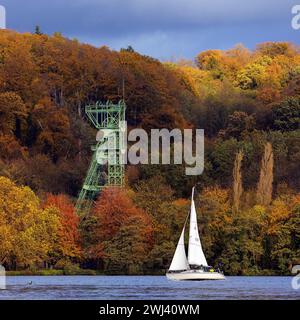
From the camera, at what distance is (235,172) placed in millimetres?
74500

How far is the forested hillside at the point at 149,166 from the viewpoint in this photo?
65.4 meters

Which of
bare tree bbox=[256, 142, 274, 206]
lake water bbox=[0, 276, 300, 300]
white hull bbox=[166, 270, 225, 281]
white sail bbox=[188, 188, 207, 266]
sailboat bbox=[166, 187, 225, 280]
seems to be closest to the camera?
lake water bbox=[0, 276, 300, 300]

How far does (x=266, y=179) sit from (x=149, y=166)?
25.8 ft

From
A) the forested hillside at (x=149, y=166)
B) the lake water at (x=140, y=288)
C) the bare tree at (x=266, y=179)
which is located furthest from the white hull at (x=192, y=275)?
the bare tree at (x=266, y=179)

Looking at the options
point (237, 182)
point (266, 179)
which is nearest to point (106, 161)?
point (237, 182)

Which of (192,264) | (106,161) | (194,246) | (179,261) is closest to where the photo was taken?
(179,261)

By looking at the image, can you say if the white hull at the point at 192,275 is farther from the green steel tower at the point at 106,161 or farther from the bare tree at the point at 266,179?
the green steel tower at the point at 106,161

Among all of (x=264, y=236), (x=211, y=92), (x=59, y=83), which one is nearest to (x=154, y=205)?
(x=264, y=236)

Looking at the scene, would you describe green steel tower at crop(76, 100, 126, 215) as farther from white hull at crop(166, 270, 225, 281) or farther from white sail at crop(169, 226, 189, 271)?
white hull at crop(166, 270, 225, 281)

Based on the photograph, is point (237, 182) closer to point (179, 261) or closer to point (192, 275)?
point (179, 261)

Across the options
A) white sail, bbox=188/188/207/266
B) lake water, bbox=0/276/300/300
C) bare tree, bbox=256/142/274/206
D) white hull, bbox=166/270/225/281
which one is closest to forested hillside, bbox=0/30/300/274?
bare tree, bbox=256/142/274/206

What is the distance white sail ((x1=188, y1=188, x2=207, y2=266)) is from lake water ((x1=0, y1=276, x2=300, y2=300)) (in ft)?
4.78

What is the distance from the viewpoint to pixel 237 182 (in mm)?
72500

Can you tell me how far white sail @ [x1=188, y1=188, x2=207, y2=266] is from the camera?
197 ft
